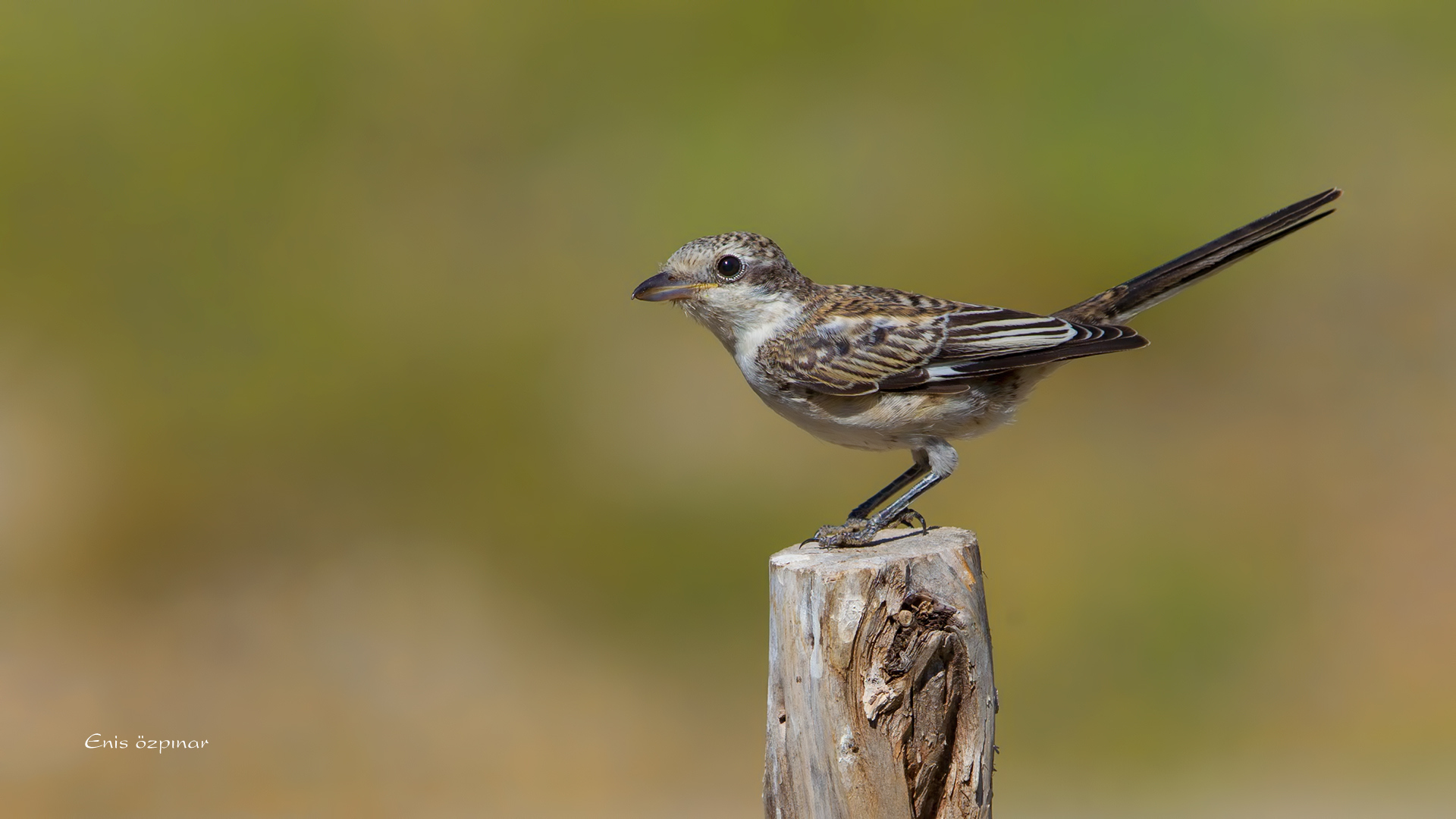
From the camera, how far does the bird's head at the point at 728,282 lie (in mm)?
6770

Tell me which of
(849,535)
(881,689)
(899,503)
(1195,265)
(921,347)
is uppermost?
(1195,265)

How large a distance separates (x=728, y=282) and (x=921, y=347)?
3.33 feet

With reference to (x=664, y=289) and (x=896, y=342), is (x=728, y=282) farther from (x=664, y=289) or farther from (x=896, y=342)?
(x=896, y=342)

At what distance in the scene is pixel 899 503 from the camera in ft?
20.6

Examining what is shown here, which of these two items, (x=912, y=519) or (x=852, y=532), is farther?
(x=912, y=519)

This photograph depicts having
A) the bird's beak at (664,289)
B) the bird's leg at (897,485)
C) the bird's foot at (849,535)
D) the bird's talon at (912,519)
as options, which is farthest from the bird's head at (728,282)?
the bird's foot at (849,535)

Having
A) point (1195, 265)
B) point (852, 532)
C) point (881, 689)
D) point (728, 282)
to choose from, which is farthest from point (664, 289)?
point (1195, 265)

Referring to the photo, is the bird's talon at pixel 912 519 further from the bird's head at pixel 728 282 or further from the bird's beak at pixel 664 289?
the bird's beak at pixel 664 289

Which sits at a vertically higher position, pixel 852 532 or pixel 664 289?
pixel 664 289

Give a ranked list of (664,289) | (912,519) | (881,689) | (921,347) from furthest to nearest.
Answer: (912,519)
(664,289)
(921,347)
(881,689)

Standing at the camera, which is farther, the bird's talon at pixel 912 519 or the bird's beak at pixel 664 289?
the bird's beak at pixel 664 289

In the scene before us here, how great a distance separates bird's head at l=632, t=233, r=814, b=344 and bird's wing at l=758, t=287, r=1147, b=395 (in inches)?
9.4

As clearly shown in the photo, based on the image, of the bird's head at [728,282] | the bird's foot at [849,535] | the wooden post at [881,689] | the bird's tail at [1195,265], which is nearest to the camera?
the wooden post at [881,689]

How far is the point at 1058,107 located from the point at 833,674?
36.9 feet
